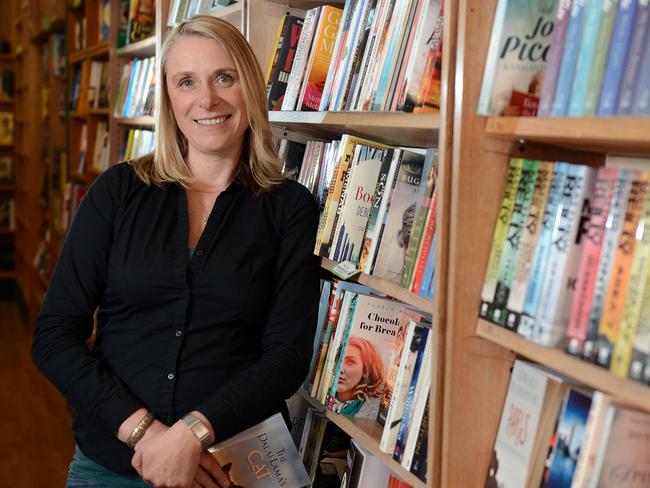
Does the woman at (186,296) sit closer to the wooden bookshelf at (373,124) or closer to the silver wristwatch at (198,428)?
the silver wristwatch at (198,428)

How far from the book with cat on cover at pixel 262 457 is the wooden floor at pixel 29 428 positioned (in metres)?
1.87

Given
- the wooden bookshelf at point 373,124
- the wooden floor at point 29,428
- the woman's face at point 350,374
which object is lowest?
the wooden floor at point 29,428

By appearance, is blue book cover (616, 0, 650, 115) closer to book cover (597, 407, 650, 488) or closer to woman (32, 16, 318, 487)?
book cover (597, 407, 650, 488)

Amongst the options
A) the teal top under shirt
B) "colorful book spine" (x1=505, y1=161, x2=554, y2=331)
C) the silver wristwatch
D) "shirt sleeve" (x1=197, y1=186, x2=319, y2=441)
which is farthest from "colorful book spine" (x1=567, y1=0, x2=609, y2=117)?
the teal top under shirt

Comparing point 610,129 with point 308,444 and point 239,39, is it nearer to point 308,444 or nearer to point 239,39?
point 239,39

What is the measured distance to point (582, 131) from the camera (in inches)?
37.0

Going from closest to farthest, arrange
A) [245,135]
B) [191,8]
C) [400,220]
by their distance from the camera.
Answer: [400,220]
[245,135]
[191,8]

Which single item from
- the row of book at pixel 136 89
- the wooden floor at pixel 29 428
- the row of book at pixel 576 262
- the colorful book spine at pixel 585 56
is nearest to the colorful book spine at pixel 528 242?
the row of book at pixel 576 262

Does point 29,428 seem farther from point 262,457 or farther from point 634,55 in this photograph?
point 634,55

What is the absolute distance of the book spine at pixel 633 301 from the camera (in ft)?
2.99

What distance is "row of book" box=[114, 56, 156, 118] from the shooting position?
3.21m

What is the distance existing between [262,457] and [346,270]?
43 cm

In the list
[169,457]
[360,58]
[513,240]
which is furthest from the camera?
[360,58]

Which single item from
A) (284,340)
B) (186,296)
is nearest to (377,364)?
(284,340)
